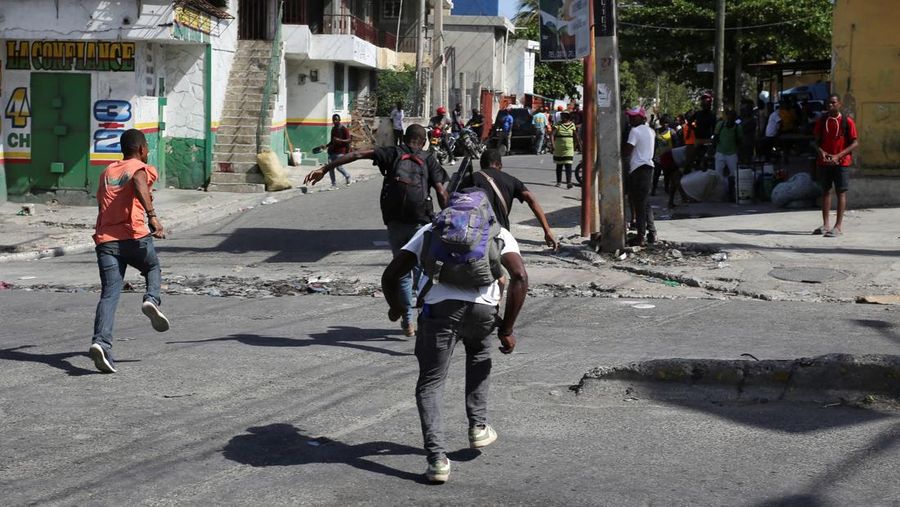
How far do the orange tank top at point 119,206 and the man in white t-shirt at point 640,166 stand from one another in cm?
748

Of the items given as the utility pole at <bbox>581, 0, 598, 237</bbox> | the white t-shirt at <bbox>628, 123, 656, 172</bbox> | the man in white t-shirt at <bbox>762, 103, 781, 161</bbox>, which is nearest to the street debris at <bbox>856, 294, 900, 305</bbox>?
the white t-shirt at <bbox>628, 123, 656, 172</bbox>

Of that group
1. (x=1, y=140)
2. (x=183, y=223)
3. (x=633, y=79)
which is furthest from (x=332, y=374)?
(x=633, y=79)

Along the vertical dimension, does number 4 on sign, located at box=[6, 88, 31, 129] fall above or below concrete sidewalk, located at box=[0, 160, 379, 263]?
above

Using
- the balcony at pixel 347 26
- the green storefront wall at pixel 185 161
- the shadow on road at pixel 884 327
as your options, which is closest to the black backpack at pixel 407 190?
the shadow on road at pixel 884 327

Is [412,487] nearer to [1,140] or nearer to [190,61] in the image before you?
[1,140]

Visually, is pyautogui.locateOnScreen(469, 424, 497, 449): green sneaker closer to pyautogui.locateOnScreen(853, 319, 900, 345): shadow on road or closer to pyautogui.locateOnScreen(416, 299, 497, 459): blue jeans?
pyautogui.locateOnScreen(416, 299, 497, 459): blue jeans

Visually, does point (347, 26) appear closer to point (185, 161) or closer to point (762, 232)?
point (185, 161)

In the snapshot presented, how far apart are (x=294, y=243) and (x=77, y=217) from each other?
213 inches

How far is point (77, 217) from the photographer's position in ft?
65.8

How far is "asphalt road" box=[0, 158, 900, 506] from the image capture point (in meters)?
5.74

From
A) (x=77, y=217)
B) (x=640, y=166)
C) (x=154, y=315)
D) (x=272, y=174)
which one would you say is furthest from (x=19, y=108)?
(x=154, y=315)

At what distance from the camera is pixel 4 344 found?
31.3 ft

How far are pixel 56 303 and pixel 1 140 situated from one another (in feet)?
36.8

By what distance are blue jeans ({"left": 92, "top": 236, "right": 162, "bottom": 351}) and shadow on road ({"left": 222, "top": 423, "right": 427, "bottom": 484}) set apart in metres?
2.11
